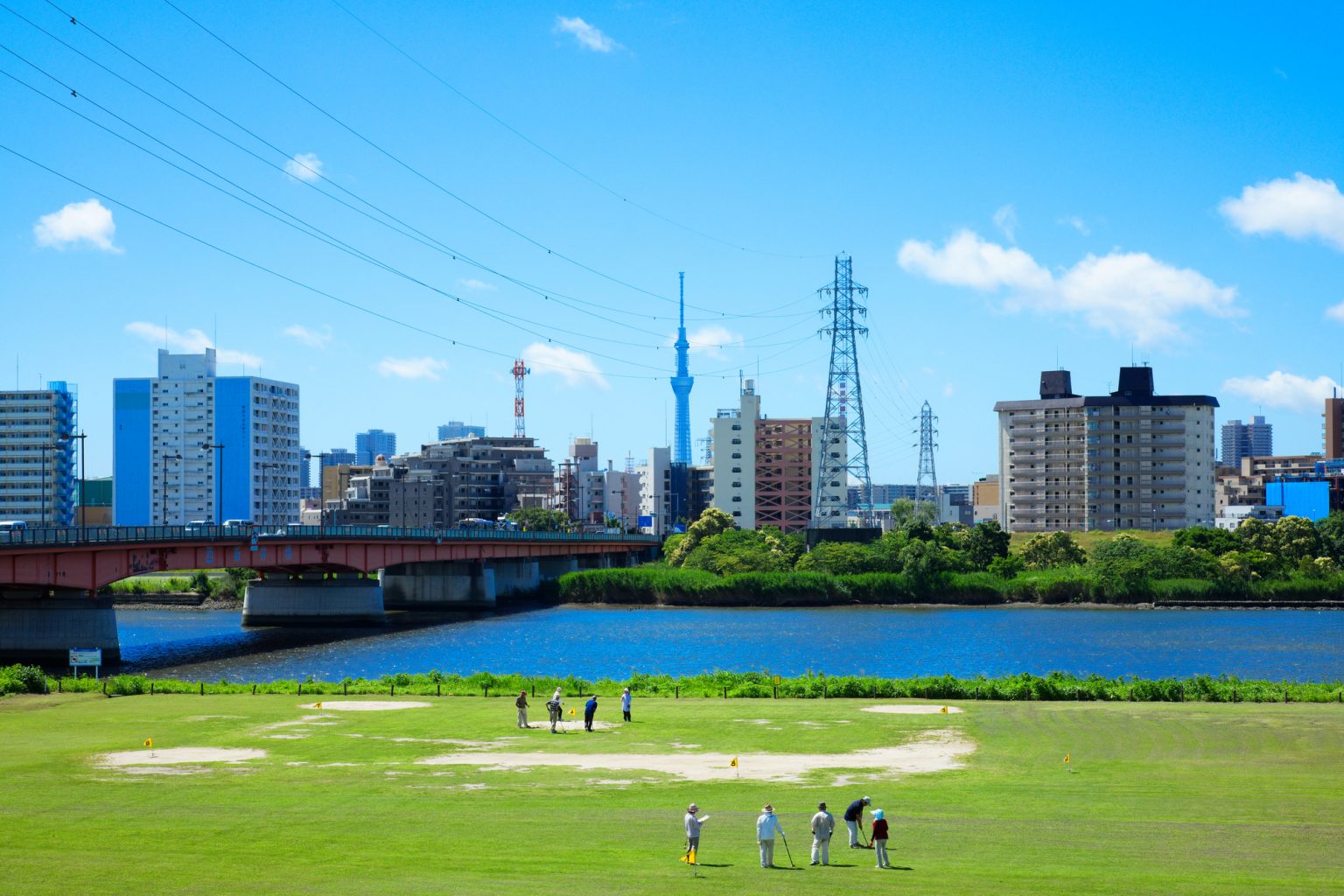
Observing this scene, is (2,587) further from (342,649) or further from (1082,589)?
(1082,589)

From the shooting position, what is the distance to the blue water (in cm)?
9088

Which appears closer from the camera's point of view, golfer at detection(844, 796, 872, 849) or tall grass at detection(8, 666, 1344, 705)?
golfer at detection(844, 796, 872, 849)

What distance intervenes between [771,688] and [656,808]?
28172 millimetres

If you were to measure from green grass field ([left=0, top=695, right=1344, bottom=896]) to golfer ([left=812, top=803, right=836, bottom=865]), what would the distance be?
41 cm

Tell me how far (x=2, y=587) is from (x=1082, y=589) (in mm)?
109775

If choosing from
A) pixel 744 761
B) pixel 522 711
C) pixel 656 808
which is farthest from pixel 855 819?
pixel 522 711

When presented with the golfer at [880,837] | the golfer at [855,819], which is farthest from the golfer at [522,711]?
the golfer at [880,837]

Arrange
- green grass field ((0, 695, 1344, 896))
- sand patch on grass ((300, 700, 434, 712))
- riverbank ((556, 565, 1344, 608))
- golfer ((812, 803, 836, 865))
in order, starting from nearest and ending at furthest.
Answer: green grass field ((0, 695, 1344, 896))
golfer ((812, 803, 836, 865))
sand patch on grass ((300, 700, 434, 712))
riverbank ((556, 565, 1344, 608))

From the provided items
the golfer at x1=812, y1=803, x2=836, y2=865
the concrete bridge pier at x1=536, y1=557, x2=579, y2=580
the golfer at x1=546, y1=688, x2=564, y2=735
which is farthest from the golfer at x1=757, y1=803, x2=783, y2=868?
the concrete bridge pier at x1=536, y1=557, x2=579, y2=580

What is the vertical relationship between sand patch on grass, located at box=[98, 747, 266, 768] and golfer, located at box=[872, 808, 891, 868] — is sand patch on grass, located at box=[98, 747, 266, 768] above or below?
below

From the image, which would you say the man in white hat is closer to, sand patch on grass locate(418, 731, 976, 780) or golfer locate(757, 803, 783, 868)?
golfer locate(757, 803, 783, 868)

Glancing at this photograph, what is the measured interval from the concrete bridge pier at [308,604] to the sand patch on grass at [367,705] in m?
70.4

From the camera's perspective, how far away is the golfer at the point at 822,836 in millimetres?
32406

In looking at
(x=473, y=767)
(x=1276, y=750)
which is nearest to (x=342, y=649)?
(x=473, y=767)
